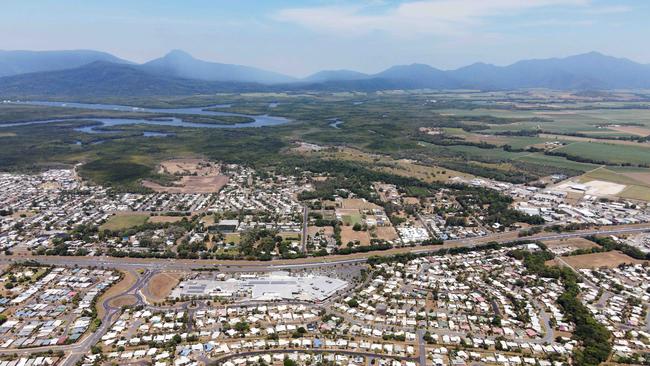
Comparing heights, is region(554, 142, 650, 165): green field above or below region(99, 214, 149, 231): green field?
above

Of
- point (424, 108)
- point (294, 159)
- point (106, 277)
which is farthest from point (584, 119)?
point (106, 277)

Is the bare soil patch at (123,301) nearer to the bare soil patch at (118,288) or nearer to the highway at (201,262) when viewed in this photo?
the bare soil patch at (118,288)

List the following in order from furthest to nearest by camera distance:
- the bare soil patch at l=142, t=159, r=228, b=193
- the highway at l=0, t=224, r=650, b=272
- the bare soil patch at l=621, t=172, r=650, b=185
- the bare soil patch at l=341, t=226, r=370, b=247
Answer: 1. the bare soil patch at l=621, t=172, r=650, b=185
2. the bare soil patch at l=142, t=159, r=228, b=193
3. the bare soil patch at l=341, t=226, r=370, b=247
4. the highway at l=0, t=224, r=650, b=272

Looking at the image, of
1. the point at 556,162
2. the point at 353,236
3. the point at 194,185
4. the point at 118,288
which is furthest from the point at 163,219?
the point at 556,162

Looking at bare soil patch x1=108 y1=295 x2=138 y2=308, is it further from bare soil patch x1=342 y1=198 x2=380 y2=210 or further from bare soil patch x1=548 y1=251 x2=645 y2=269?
bare soil patch x1=548 y1=251 x2=645 y2=269

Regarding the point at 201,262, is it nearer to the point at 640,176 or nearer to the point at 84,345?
A: the point at 84,345

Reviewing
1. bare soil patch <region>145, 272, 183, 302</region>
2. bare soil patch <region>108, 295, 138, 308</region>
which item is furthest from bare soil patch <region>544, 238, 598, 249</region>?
bare soil patch <region>108, 295, 138, 308</region>

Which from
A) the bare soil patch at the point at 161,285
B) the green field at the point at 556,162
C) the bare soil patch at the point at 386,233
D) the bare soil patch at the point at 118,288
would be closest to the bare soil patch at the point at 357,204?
the bare soil patch at the point at 386,233
